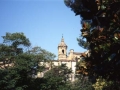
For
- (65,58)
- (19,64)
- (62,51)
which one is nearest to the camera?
(19,64)

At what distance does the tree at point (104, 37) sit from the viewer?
5.82 meters

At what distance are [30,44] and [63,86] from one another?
994 cm

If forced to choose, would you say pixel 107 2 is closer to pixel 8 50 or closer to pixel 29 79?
pixel 29 79

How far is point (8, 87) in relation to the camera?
24.0m

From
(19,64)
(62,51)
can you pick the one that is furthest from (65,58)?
(19,64)

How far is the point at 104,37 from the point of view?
589cm

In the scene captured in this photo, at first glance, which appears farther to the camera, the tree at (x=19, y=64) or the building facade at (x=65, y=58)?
the building facade at (x=65, y=58)

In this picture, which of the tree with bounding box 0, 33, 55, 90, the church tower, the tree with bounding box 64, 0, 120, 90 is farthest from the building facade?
the tree with bounding box 64, 0, 120, 90

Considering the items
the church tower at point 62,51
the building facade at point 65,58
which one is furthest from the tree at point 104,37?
the church tower at point 62,51

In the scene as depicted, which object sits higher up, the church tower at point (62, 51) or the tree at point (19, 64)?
the church tower at point (62, 51)

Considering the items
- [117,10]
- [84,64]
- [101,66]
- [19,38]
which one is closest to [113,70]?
[101,66]

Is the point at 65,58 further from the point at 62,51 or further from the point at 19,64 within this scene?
the point at 19,64

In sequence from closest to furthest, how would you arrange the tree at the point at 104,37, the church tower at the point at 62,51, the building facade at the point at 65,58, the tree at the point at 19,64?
1. the tree at the point at 104,37
2. the tree at the point at 19,64
3. the building facade at the point at 65,58
4. the church tower at the point at 62,51

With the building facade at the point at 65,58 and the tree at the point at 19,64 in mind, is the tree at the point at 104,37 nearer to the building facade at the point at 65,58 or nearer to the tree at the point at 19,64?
the tree at the point at 19,64
